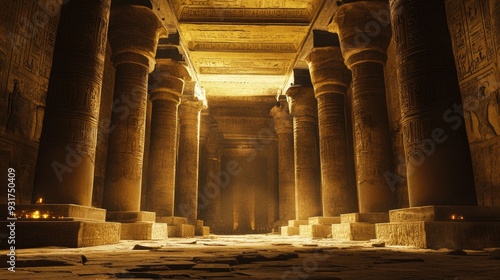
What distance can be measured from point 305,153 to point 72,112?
8442 mm

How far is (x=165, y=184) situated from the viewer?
10445 mm

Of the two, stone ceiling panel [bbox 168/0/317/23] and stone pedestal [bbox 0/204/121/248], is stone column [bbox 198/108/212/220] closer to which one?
stone ceiling panel [bbox 168/0/317/23]

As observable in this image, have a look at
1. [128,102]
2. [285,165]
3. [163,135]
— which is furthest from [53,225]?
[285,165]

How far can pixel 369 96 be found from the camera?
8070mm

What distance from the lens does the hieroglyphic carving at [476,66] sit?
5438 millimetres

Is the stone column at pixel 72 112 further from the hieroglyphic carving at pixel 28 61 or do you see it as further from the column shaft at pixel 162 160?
the column shaft at pixel 162 160

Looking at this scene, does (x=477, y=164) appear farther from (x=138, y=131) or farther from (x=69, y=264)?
(x=138, y=131)

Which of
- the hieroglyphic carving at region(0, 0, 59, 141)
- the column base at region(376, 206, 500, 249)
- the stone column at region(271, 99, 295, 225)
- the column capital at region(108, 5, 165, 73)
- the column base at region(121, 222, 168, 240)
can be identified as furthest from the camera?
the stone column at region(271, 99, 295, 225)

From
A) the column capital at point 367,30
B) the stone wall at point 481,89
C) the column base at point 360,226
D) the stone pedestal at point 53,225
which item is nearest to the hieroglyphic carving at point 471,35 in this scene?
the stone wall at point 481,89

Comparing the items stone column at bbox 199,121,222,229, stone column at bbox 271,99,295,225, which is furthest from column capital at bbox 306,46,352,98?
stone column at bbox 199,121,222,229

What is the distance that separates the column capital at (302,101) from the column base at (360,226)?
A: 220 inches

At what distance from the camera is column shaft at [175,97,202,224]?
1233 centimetres

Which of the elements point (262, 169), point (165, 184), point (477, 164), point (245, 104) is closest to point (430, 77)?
point (477, 164)

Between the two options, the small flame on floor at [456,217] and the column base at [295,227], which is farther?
the column base at [295,227]
